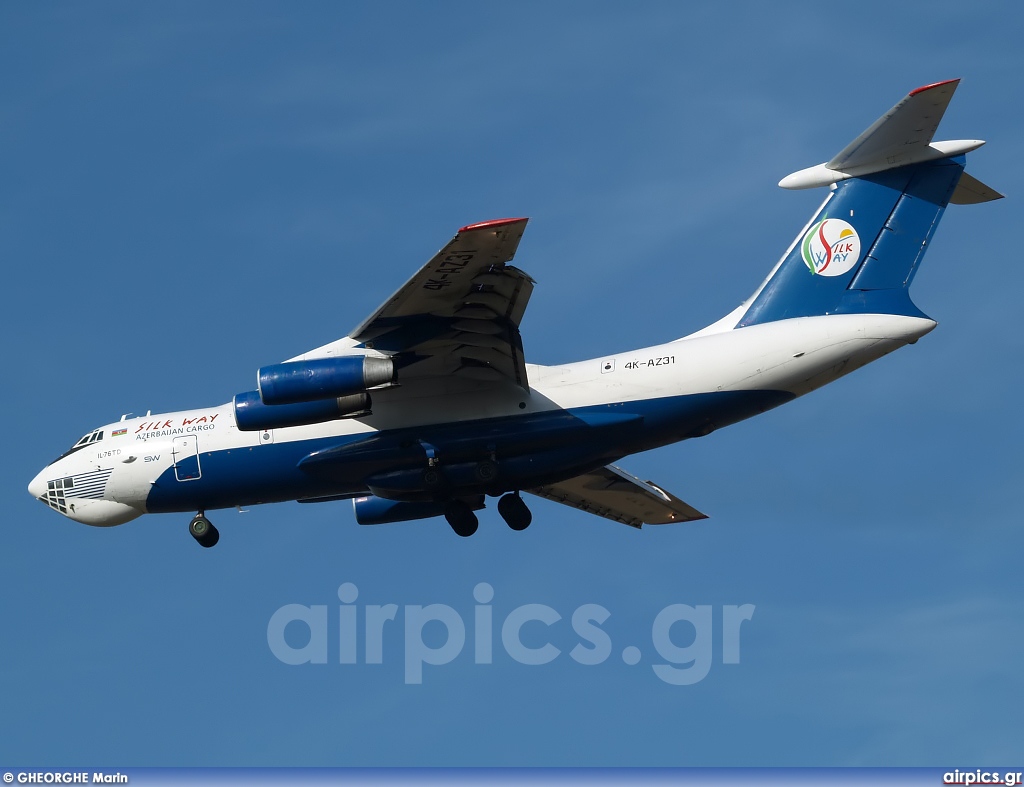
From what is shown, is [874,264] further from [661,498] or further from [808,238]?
[661,498]

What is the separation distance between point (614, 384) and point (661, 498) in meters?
3.84

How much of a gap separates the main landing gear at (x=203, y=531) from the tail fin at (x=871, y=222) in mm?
7082

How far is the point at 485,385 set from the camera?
67.6 ft

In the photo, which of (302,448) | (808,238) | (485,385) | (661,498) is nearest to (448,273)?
(485,385)

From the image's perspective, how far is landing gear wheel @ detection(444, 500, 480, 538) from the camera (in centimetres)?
2175

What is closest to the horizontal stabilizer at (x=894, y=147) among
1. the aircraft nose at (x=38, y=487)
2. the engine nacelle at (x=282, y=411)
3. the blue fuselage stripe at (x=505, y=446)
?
the blue fuselage stripe at (x=505, y=446)

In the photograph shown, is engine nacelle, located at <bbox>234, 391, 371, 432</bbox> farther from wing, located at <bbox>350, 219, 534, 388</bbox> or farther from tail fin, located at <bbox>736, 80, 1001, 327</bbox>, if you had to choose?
tail fin, located at <bbox>736, 80, 1001, 327</bbox>

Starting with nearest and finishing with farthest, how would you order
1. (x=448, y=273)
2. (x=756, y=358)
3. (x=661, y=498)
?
(x=448, y=273) < (x=756, y=358) < (x=661, y=498)

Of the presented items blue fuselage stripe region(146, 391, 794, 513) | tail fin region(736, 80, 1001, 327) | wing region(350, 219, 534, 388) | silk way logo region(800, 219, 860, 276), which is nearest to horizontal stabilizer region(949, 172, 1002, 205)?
tail fin region(736, 80, 1001, 327)

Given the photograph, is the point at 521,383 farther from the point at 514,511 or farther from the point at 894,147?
the point at 894,147

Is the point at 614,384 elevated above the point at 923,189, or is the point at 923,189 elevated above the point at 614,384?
the point at 923,189

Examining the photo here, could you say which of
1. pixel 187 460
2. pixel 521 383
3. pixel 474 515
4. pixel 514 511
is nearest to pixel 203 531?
pixel 187 460

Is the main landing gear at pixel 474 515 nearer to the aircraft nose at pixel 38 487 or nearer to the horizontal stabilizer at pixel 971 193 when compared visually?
the aircraft nose at pixel 38 487

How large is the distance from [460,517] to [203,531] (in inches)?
128
